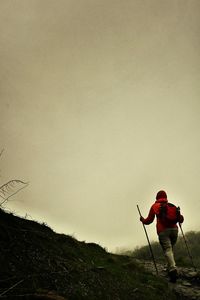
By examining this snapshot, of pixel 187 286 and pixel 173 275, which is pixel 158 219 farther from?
pixel 187 286

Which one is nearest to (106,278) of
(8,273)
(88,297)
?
(88,297)

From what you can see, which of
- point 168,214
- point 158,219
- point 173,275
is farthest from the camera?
point 158,219

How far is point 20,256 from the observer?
651 cm

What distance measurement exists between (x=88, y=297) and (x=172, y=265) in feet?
22.0

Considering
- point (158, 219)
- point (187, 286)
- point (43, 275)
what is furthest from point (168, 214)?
point (43, 275)

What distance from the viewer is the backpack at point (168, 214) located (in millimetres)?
13008

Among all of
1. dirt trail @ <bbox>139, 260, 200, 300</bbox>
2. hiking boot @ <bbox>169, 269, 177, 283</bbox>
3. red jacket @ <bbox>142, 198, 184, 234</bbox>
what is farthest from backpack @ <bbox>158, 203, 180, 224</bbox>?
dirt trail @ <bbox>139, 260, 200, 300</bbox>

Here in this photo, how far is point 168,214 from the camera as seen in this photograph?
13039mm

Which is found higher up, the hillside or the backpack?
the backpack

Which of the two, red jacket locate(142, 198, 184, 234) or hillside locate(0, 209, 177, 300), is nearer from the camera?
hillside locate(0, 209, 177, 300)

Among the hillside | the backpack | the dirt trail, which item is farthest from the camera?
the backpack

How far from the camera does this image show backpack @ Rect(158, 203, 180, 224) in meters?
13.0

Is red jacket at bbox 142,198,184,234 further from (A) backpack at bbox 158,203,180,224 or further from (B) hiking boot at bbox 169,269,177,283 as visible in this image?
(B) hiking boot at bbox 169,269,177,283

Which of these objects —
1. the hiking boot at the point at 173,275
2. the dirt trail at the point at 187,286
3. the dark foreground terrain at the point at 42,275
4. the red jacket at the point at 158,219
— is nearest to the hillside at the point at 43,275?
the dark foreground terrain at the point at 42,275
